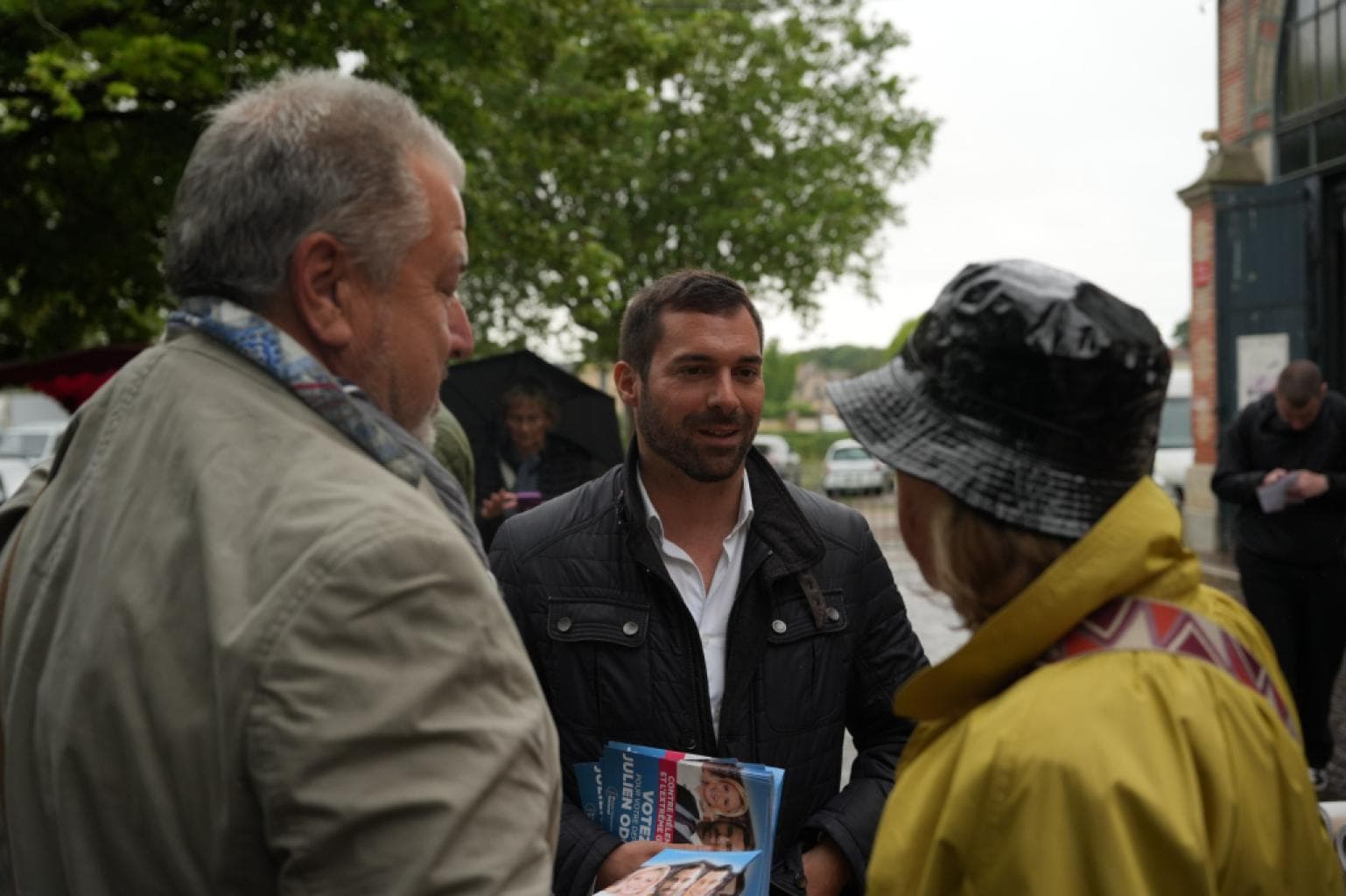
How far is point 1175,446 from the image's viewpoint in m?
19.2

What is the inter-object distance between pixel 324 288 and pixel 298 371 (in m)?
0.12

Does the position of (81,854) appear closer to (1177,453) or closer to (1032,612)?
(1032,612)

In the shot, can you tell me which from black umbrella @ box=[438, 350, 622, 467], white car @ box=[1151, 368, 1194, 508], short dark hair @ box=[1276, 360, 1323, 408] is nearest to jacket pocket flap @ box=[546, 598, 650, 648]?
black umbrella @ box=[438, 350, 622, 467]

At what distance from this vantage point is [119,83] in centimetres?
891

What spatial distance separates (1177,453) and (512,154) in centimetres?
1026

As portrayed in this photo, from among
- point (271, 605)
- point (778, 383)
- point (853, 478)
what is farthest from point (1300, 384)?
point (778, 383)

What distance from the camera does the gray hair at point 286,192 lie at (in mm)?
1526

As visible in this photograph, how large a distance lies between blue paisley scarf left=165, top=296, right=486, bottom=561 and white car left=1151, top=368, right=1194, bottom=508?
17306mm

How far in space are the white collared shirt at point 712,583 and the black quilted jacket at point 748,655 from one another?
4 centimetres

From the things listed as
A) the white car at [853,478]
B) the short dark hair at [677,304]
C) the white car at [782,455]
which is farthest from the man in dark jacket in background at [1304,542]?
the white car at [782,455]

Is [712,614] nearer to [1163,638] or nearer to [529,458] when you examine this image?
[1163,638]

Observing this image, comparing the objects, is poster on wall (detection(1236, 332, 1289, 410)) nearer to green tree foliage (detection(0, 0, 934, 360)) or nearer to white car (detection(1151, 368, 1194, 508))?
white car (detection(1151, 368, 1194, 508))

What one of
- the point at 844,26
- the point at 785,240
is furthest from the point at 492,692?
the point at 844,26

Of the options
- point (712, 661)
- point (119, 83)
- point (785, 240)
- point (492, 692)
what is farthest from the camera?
point (785, 240)
